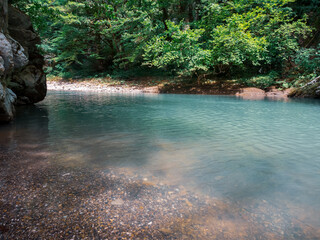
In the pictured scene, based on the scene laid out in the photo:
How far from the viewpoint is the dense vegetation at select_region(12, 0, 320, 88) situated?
18469 mm

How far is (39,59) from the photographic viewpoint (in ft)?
35.3

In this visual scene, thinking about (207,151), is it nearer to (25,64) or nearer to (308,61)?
(25,64)

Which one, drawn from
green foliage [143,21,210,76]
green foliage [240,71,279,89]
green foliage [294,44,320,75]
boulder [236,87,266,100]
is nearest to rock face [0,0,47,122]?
green foliage [143,21,210,76]

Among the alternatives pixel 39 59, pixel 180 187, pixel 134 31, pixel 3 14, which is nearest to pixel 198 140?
pixel 180 187

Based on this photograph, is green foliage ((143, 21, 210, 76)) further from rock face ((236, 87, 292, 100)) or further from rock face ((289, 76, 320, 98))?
rock face ((289, 76, 320, 98))

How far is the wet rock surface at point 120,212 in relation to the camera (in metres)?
1.98

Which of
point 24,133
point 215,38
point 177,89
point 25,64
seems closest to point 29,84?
point 25,64

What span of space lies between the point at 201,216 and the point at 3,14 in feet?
27.0

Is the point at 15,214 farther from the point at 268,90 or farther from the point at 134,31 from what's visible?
the point at 134,31

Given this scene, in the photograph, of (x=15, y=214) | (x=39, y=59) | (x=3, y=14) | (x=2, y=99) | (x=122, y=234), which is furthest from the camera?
(x=39, y=59)

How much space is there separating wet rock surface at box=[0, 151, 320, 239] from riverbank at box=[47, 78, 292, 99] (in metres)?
16.4

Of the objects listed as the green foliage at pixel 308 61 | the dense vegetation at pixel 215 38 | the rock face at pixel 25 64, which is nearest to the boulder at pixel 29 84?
the rock face at pixel 25 64

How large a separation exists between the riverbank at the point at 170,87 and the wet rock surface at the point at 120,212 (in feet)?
53.8

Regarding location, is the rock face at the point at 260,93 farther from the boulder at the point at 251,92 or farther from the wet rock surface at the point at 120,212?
the wet rock surface at the point at 120,212
